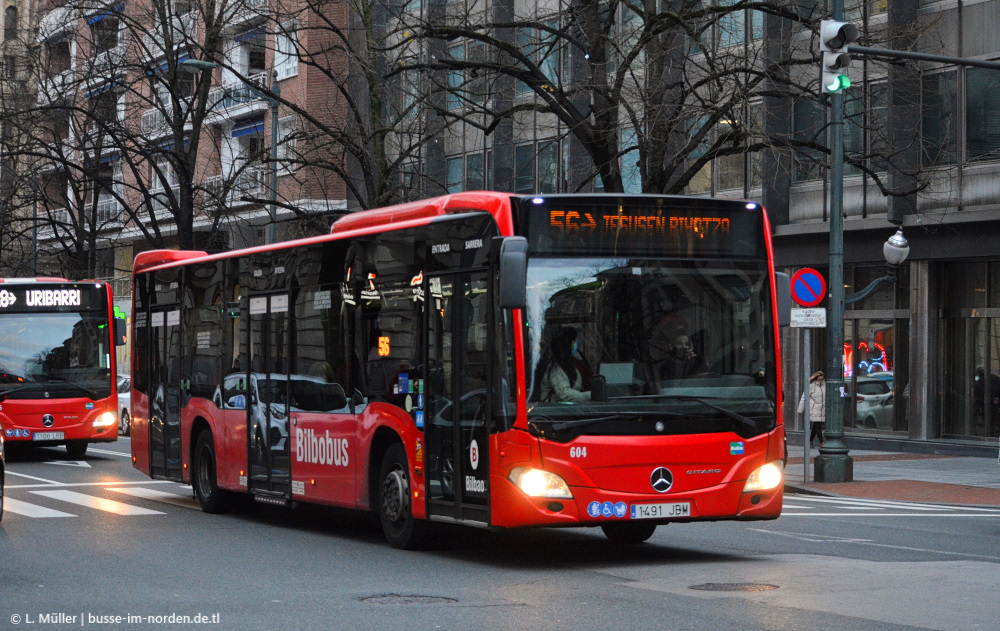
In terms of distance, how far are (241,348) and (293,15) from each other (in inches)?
560

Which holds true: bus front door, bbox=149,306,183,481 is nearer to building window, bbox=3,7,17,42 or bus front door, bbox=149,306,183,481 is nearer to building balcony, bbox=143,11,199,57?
building balcony, bbox=143,11,199,57

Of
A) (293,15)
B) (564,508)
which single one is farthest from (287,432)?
(293,15)

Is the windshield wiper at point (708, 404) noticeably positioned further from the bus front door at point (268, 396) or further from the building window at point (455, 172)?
the building window at point (455, 172)

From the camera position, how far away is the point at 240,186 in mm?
41938

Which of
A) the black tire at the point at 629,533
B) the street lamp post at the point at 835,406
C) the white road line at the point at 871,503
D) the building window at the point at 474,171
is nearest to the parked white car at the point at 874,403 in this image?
the street lamp post at the point at 835,406

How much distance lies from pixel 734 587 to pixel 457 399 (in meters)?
2.79

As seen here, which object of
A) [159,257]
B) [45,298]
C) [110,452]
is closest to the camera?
[159,257]

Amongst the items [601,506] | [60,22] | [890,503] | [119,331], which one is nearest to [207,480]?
[601,506]

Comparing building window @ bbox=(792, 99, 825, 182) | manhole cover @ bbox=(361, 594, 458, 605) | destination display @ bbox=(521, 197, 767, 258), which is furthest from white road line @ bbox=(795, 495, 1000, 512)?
building window @ bbox=(792, 99, 825, 182)

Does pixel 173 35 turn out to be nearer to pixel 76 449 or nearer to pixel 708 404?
pixel 76 449

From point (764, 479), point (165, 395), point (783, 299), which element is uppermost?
point (783, 299)

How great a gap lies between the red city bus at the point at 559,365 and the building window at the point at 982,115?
18.1m

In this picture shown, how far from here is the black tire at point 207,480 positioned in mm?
17422

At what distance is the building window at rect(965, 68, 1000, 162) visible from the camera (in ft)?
96.0
